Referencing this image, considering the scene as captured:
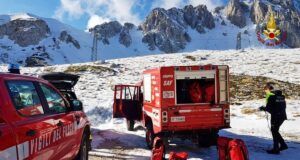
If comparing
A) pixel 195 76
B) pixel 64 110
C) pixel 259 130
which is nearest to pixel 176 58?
pixel 259 130

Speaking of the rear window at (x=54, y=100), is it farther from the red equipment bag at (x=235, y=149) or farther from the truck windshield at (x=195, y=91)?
the truck windshield at (x=195, y=91)

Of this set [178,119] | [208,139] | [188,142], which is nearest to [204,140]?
[208,139]

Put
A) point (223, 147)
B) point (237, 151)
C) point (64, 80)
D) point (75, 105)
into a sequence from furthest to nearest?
point (64, 80)
point (223, 147)
point (237, 151)
point (75, 105)

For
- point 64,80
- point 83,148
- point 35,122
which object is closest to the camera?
point 35,122

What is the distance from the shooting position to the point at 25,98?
204 inches

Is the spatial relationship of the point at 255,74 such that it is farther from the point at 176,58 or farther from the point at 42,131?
the point at 42,131

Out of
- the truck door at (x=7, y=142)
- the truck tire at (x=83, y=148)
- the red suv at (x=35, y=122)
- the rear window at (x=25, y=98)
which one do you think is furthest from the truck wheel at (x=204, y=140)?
the truck door at (x=7, y=142)

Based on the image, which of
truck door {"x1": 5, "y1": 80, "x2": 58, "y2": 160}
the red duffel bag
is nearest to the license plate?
the red duffel bag

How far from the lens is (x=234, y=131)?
15.9 metres

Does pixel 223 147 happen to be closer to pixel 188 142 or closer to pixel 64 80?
pixel 188 142

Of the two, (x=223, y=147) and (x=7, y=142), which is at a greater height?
(x=7, y=142)

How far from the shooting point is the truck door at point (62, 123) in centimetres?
606

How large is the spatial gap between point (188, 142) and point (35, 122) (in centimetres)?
915

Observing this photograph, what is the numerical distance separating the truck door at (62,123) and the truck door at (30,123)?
0.25 metres
